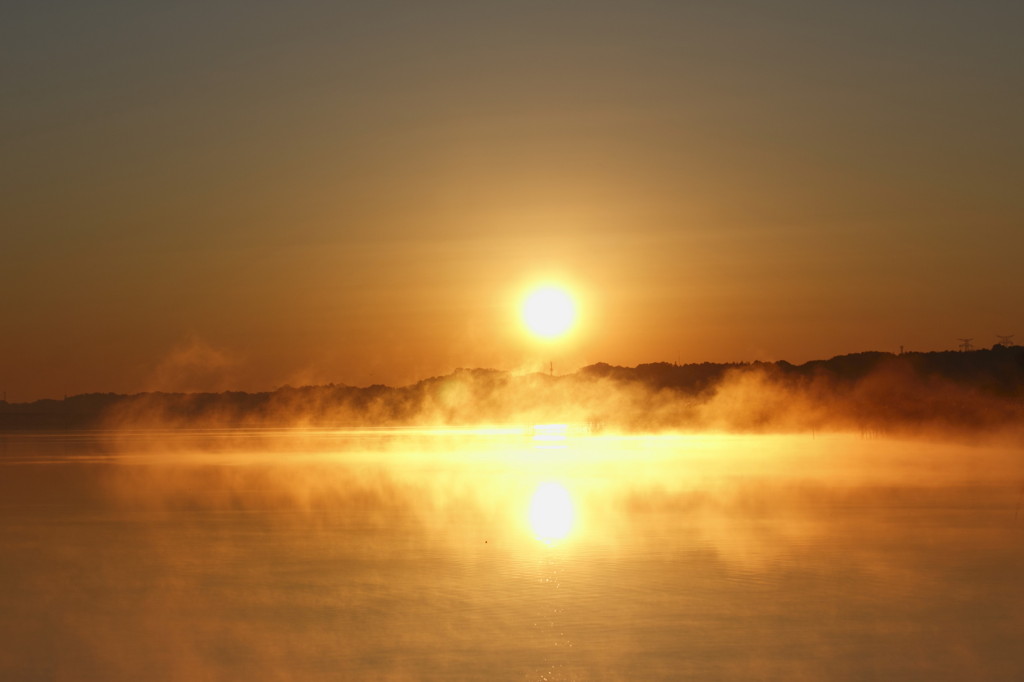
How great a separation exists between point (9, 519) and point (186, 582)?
1014cm

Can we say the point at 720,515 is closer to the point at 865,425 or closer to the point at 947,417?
the point at 947,417

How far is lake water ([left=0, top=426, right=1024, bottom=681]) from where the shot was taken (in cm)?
1115

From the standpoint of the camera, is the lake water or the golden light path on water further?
the golden light path on water

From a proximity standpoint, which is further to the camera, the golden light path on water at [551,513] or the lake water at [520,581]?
the golden light path on water at [551,513]

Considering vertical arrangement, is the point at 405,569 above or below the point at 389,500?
below

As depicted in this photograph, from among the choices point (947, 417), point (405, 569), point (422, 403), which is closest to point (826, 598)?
point (405, 569)

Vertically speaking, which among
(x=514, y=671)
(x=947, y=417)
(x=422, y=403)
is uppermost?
(x=422, y=403)

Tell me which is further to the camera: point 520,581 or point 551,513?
point 551,513

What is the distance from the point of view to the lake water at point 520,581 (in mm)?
11148

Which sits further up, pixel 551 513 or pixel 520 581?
pixel 551 513

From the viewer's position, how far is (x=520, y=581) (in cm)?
1536

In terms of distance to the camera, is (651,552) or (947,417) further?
(947,417)

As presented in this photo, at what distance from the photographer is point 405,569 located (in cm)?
1659

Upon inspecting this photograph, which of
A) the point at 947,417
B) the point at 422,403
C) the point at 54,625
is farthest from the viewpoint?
the point at 422,403
